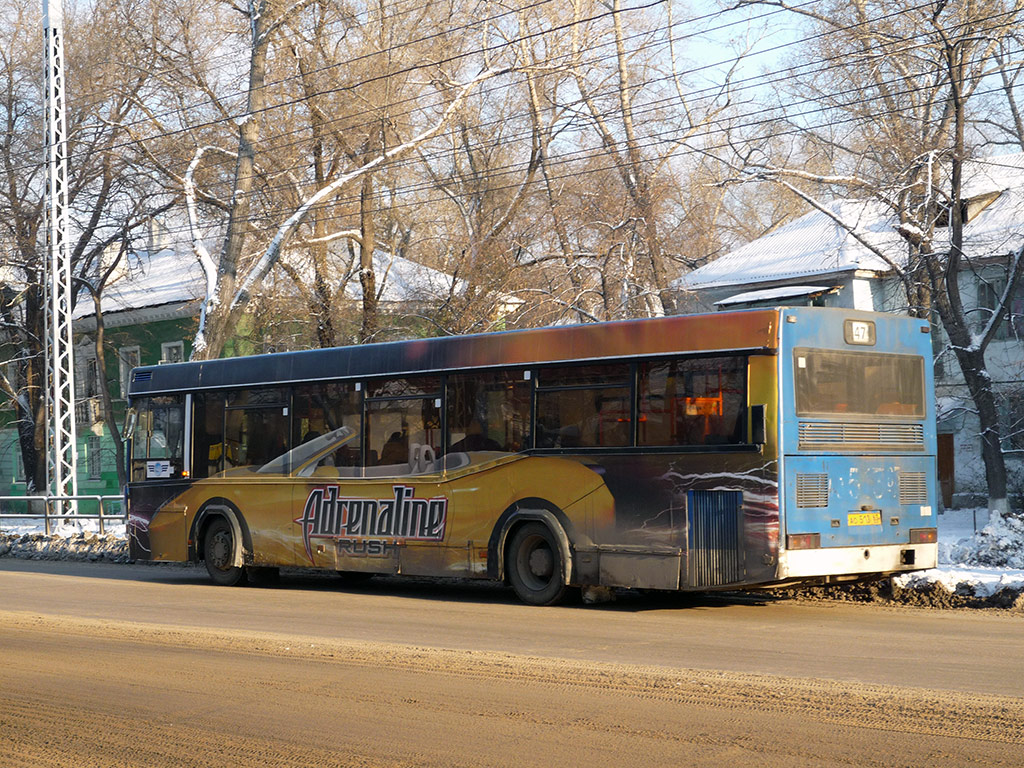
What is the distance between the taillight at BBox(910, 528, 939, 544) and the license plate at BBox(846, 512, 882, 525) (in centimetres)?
56

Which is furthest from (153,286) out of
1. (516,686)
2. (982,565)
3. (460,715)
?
(460,715)

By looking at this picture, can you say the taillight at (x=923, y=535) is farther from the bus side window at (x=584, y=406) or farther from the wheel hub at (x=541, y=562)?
the wheel hub at (x=541, y=562)

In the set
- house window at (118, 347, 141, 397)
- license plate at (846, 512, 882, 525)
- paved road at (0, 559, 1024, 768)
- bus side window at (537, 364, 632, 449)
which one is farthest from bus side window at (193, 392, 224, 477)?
house window at (118, 347, 141, 397)

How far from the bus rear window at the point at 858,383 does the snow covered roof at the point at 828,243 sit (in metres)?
17.8

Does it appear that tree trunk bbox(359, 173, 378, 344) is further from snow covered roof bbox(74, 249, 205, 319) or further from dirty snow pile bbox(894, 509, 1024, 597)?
dirty snow pile bbox(894, 509, 1024, 597)

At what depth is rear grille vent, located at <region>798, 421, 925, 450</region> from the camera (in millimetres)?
12508

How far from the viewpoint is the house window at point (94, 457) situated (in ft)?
160

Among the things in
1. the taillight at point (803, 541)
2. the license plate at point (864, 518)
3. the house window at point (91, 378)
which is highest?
the house window at point (91, 378)

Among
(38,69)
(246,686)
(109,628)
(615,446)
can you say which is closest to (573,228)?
(38,69)

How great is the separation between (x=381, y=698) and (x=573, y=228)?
1022 inches

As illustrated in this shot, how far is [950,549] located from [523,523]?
21.2ft

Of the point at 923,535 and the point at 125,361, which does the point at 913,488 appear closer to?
the point at 923,535

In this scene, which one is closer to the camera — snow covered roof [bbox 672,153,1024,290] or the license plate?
the license plate

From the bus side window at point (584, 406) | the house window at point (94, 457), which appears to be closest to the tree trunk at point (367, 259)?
the house window at point (94, 457)
